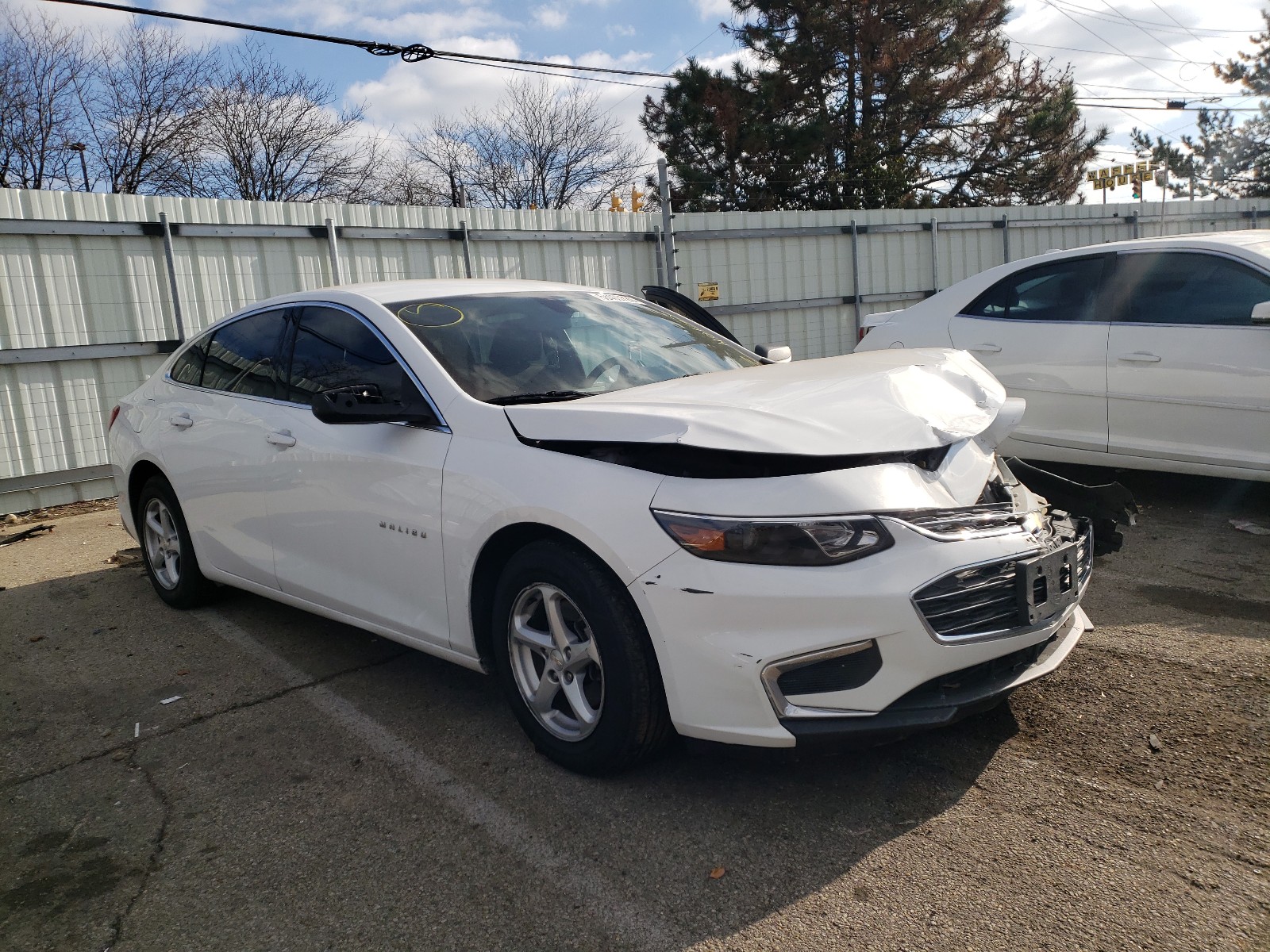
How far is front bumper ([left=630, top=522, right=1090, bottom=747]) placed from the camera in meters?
2.41

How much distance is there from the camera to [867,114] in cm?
2314

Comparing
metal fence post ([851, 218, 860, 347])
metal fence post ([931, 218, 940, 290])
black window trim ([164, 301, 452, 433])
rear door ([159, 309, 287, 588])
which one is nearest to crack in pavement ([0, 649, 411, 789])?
rear door ([159, 309, 287, 588])

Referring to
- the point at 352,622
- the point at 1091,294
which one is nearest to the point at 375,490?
the point at 352,622

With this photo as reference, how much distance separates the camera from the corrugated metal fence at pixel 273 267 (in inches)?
302

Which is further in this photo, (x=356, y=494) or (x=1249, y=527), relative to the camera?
(x=1249, y=527)

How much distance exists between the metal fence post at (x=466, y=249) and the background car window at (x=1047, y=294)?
17.5 ft

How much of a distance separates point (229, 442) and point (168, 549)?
3.71 feet

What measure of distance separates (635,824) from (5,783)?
2186 mm

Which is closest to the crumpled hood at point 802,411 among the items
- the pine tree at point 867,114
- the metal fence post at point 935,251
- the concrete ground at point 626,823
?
the concrete ground at point 626,823

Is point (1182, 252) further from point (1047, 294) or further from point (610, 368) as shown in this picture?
point (610, 368)

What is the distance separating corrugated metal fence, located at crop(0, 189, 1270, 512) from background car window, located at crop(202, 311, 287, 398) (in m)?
4.00

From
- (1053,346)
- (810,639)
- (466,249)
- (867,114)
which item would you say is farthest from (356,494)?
(867,114)

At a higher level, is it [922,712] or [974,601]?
[974,601]

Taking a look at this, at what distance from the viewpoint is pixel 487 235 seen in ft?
33.0
